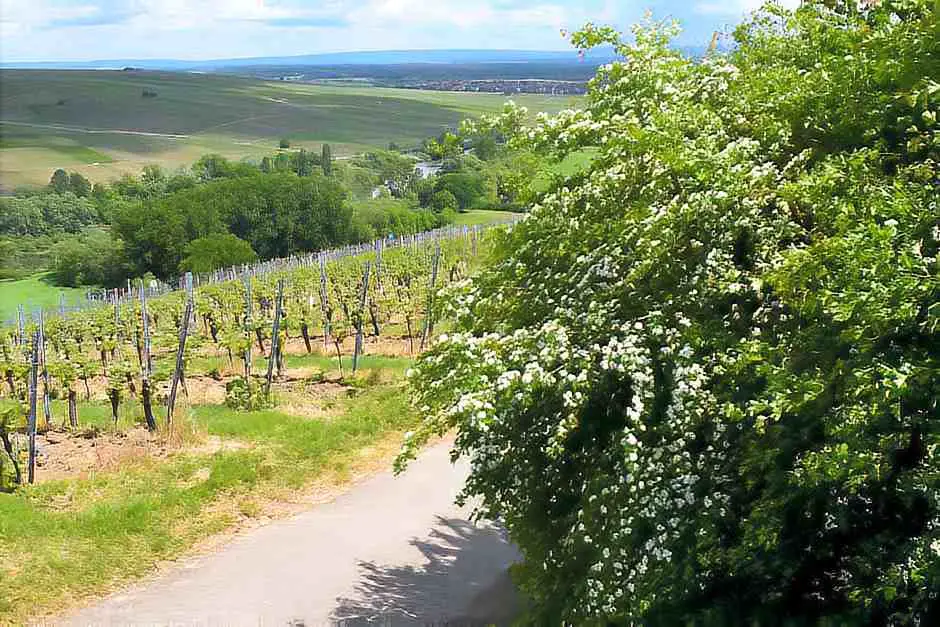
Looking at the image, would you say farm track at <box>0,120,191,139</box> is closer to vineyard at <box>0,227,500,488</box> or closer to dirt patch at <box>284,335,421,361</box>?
vineyard at <box>0,227,500,488</box>

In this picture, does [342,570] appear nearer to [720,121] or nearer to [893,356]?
[720,121]

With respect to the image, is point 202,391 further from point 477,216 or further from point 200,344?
point 477,216

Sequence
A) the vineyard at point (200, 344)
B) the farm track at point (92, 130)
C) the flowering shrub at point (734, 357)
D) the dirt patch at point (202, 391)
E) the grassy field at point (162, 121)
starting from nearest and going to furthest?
the flowering shrub at point (734, 357)
the vineyard at point (200, 344)
the dirt patch at point (202, 391)
the grassy field at point (162, 121)
the farm track at point (92, 130)

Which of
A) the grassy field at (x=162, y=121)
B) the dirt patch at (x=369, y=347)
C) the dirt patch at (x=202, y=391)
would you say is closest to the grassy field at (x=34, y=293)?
the grassy field at (x=162, y=121)

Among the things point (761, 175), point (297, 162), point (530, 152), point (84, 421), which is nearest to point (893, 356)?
point (761, 175)

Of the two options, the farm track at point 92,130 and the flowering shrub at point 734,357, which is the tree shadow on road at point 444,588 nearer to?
the flowering shrub at point 734,357

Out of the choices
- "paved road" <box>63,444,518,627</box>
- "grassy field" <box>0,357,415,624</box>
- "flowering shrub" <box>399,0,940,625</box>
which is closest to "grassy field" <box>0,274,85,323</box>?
"grassy field" <box>0,357,415,624</box>

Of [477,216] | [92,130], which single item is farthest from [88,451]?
[92,130]
